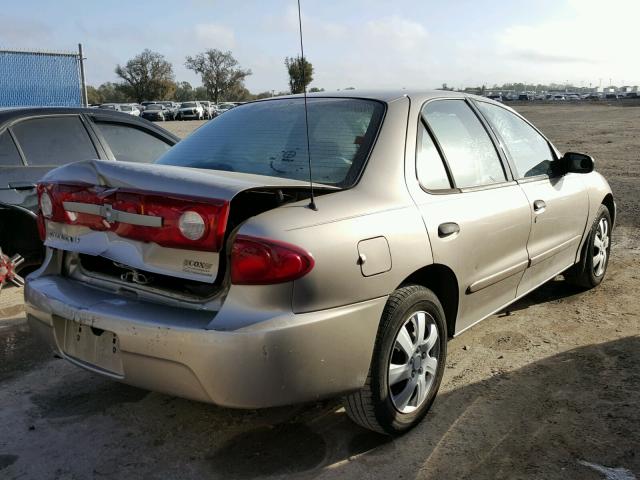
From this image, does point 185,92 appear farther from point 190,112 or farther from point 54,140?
point 54,140

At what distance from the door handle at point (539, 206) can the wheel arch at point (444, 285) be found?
3.54ft

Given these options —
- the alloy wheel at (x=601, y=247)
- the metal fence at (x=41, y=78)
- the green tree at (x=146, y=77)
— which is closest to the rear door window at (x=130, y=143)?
the alloy wheel at (x=601, y=247)

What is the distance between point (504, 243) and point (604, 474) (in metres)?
1.39

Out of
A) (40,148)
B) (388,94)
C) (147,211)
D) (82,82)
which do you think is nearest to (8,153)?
(40,148)

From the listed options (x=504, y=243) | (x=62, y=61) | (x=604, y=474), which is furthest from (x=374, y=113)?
(x=62, y=61)

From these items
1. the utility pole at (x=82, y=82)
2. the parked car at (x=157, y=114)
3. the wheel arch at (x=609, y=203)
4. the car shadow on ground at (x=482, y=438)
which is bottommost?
the car shadow on ground at (x=482, y=438)

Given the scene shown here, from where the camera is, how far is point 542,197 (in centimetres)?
412

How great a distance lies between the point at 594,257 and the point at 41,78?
38.0ft

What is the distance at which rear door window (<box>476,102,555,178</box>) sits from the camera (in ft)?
13.4

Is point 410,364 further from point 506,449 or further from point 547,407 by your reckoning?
point 547,407

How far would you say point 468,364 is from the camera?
3828 millimetres

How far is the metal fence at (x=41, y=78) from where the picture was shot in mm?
12281

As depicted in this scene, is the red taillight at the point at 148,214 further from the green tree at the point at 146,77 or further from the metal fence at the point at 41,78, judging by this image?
the green tree at the point at 146,77

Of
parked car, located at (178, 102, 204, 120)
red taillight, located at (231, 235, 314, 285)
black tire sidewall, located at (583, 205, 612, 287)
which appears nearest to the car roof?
red taillight, located at (231, 235, 314, 285)
